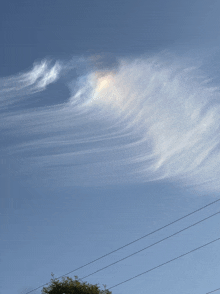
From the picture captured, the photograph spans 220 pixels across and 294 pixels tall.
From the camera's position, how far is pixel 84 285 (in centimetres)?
4453

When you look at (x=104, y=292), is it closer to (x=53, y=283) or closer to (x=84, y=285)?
(x=84, y=285)

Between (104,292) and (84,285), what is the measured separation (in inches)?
103

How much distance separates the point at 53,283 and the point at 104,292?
6.47m

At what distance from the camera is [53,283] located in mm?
45062

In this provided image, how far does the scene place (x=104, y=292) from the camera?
4456 cm

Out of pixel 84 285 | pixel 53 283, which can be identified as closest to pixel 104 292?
pixel 84 285

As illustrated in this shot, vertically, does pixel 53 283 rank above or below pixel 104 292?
above

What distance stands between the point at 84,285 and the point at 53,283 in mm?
3948
